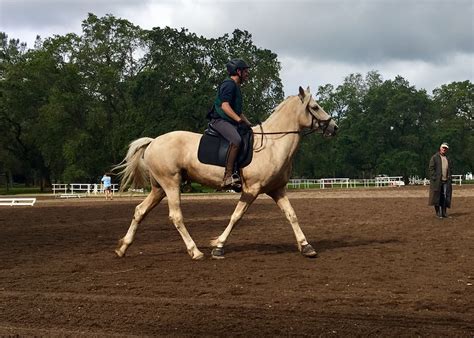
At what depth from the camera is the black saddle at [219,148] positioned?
34.1 feet

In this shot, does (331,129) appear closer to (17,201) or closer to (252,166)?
(252,166)

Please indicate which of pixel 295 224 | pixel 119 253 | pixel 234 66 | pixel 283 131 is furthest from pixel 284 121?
pixel 119 253

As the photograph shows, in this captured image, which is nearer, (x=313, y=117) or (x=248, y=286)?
(x=248, y=286)

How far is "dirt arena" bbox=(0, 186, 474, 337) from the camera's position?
5750 mm

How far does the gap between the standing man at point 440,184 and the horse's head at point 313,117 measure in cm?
819

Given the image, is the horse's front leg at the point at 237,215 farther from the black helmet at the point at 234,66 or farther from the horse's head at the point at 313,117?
the black helmet at the point at 234,66

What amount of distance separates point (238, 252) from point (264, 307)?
4805 millimetres

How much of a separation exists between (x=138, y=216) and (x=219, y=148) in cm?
204

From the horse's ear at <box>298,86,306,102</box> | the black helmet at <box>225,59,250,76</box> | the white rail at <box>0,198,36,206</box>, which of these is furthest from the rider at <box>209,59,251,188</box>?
the white rail at <box>0,198,36,206</box>

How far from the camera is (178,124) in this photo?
5431cm

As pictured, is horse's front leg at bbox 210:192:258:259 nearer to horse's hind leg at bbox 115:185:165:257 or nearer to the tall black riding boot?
the tall black riding boot

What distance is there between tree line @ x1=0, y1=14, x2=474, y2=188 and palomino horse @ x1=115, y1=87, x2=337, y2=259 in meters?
43.3

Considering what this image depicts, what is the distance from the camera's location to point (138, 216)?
11.2 m

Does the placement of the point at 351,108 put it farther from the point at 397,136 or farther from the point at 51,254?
the point at 51,254
